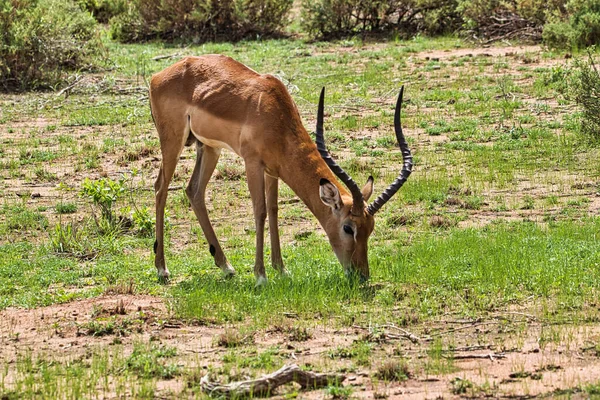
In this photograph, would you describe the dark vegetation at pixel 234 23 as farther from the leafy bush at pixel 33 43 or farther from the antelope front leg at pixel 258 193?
the antelope front leg at pixel 258 193

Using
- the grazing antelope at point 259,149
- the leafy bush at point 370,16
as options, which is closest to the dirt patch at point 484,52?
the leafy bush at point 370,16

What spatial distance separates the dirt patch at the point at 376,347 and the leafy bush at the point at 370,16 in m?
16.6

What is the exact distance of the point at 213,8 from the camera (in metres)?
25.0

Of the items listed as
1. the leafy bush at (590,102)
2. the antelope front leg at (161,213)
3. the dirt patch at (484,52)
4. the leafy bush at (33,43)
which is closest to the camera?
the antelope front leg at (161,213)

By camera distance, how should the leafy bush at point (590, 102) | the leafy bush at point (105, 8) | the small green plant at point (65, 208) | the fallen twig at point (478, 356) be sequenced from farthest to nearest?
the leafy bush at point (105, 8) < the leafy bush at point (590, 102) < the small green plant at point (65, 208) < the fallen twig at point (478, 356)

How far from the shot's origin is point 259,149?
890cm

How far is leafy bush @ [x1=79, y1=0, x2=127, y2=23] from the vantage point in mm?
27500

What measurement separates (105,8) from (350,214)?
21.0 meters

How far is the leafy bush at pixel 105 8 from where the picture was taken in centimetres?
2750

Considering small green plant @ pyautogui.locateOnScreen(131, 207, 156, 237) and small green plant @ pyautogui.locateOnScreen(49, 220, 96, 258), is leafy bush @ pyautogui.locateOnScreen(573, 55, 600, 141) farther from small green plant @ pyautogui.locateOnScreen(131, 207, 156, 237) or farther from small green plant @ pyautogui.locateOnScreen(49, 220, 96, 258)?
small green plant @ pyautogui.locateOnScreen(49, 220, 96, 258)

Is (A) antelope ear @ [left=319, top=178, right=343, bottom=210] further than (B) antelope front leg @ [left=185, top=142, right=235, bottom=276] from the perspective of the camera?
No

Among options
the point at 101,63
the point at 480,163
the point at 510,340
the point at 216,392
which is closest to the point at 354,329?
the point at 510,340

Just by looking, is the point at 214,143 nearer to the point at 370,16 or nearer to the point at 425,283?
the point at 425,283

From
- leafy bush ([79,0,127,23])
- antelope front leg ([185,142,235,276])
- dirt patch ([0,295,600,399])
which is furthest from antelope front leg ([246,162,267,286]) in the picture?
leafy bush ([79,0,127,23])
